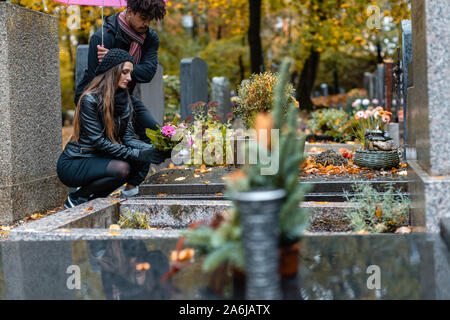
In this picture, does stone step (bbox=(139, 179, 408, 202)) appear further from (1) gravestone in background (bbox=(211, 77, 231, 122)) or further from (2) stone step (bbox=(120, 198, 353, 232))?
(1) gravestone in background (bbox=(211, 77, 231, 122))

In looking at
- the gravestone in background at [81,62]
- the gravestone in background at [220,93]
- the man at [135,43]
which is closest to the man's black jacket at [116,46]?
the man at [135,43]

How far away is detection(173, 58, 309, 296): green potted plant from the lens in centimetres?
180

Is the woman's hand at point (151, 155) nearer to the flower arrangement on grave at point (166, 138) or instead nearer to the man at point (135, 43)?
the flower arrangement on grave at point (166, 138)

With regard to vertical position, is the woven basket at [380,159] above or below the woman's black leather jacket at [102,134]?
below

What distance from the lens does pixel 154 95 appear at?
732 centimetres

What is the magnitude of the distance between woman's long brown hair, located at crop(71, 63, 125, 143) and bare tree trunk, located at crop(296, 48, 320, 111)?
43.4 ft

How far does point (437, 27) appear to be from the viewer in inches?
114

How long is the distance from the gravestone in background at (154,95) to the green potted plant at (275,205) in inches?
191

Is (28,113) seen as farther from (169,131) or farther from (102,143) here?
(169,131)

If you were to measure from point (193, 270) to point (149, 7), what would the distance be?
3171 millimetres

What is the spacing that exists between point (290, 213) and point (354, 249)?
2.78 ft

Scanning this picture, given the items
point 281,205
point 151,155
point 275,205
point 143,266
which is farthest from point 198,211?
point 275,205

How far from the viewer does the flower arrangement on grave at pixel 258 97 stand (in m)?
5.76
